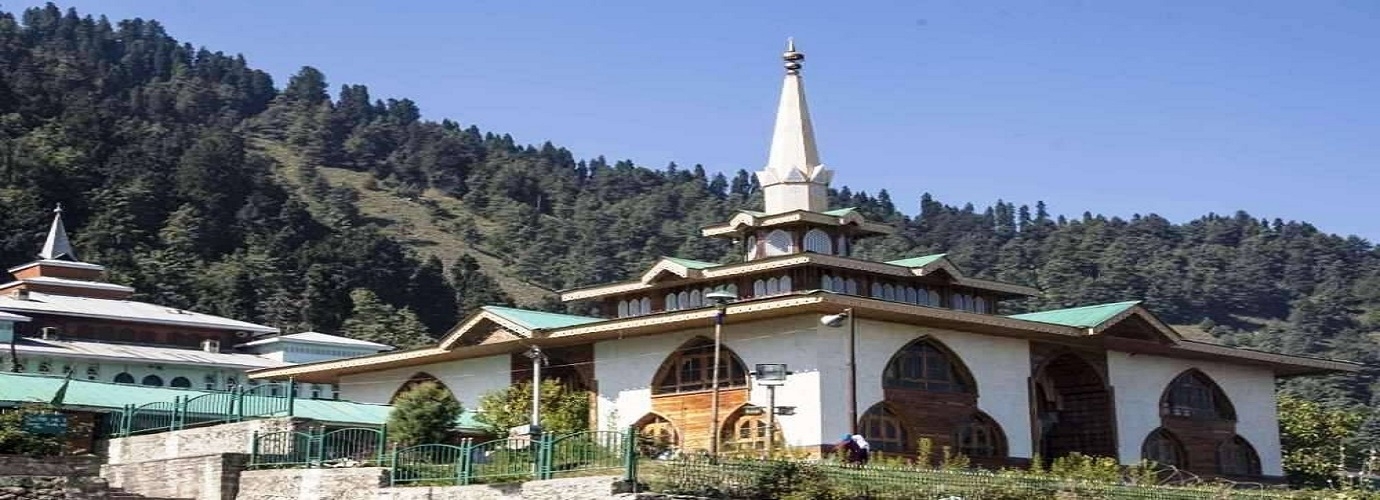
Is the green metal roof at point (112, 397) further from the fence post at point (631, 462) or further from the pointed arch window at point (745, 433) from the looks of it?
the fence post at point (631, 462)

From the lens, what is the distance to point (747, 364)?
131 ft

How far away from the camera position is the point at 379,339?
88.7 metres

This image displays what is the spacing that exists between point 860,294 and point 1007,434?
506 centimetres

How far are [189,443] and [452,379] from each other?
15.3m

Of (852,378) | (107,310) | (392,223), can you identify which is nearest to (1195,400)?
(852,378)

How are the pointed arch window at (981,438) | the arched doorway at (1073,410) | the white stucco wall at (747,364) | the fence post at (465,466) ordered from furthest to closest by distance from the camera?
the arched doorway at (1073,410)
the pointed arch window at (981,438)
the white stucco wall at (747,364)
the fence post at (465,466)

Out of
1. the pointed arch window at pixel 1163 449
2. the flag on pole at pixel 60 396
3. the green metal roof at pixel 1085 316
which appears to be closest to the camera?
the flag on pole at pixel 60 396

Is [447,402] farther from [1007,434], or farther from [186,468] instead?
[1007,434]

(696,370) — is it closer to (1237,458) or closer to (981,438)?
(981,438)

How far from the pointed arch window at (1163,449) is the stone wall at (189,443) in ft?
82.7

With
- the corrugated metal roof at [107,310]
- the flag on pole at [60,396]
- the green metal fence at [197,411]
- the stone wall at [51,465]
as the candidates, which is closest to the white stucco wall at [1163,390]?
the green metal fence at [197,411]

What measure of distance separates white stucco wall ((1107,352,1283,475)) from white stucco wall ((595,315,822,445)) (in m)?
10.6

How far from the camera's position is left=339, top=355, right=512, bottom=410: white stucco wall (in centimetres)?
4491

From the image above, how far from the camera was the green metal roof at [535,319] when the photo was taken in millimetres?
43250
